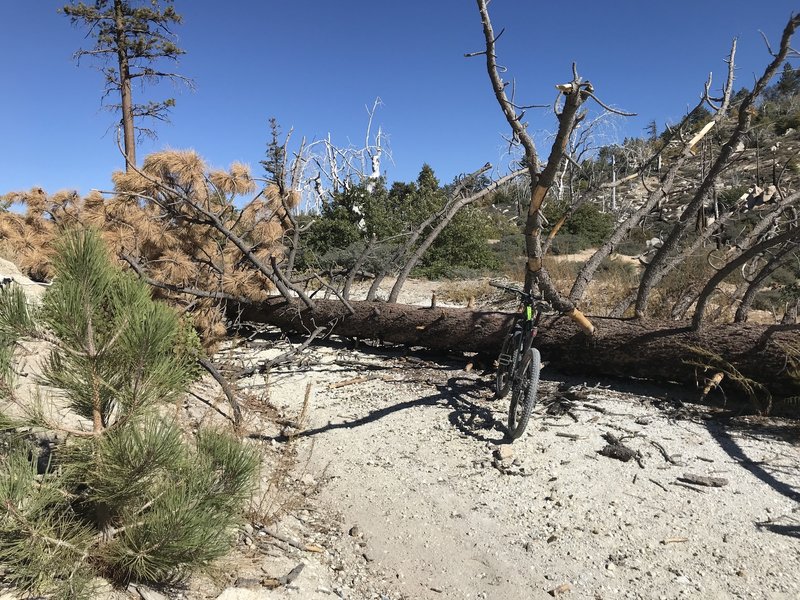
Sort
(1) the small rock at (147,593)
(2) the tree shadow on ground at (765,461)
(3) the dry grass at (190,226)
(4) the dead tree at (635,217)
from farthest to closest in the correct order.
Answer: (3) the dry grass at (190,226) → (4) the dead tree at (635,217) → (2) the tree shadow on ground at (765,461) → (1) the small rock at (147,593)

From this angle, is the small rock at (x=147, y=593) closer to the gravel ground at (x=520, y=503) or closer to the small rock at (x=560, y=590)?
the gravel ground at (x=520, y=503)

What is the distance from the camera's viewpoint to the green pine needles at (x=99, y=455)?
1685mm

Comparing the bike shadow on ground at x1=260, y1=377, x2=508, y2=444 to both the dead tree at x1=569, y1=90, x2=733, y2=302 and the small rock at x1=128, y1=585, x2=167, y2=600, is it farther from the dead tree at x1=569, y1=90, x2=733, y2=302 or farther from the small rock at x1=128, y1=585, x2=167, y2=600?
the small rock at x1=128, y1=585, x2=167, y2=600

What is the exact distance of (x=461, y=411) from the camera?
450 cm

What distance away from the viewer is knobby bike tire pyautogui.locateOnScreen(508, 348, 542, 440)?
366 centimetres

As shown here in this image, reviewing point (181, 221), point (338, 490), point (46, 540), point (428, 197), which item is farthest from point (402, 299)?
point (428, 197)

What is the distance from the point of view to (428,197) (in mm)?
20297

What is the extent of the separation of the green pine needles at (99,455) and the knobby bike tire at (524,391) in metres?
2.26

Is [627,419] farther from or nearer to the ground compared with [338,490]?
farther from the ground

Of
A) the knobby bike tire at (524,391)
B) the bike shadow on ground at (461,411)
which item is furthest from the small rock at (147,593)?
the knobby bike tire at (524,391)

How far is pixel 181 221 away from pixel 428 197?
14.9m

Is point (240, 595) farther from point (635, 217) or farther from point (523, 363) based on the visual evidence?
point (635, 217)

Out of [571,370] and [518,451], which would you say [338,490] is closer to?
[518,451]

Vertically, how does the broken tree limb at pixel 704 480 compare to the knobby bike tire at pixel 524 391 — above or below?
below
